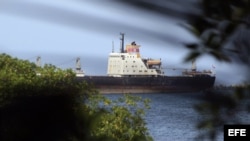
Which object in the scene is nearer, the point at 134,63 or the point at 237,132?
the point at 237,132

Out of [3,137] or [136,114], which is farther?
[136,114]

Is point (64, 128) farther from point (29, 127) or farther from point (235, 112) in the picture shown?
point (235, 112)

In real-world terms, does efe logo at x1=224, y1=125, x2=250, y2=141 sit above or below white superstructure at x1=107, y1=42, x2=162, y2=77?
below

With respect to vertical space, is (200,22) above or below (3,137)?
above

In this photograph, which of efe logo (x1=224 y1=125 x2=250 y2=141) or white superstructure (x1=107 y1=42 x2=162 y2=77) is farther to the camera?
white superstructure (x1=107 y1=42 x2=162 y2=77)

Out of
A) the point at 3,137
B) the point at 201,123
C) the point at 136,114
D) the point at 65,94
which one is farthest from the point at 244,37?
the point at 136,114

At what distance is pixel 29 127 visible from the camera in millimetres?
740

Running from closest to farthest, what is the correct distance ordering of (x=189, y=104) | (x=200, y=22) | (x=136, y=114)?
(x=200, y=22), (x=189, y=104), (x=136, y=114)

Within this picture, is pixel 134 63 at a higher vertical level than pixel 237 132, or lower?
higher

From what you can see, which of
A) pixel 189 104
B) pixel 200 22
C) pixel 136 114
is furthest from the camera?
pixel 136 114

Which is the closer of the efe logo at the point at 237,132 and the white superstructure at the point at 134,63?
the efe logo at the point at 237,132

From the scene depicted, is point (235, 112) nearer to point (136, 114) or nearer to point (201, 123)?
point (201, 123)

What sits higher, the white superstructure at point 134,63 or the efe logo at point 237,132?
the white superstructure at point 134,63

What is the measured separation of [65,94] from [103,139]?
0.14m
